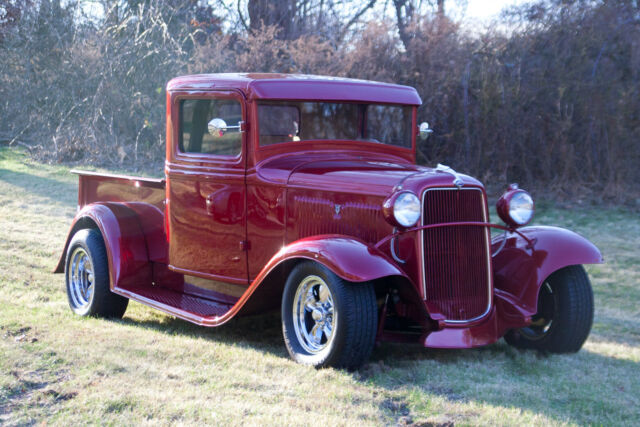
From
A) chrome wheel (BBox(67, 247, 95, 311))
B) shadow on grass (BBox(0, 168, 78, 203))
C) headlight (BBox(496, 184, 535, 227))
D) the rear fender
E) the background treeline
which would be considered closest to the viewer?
headlight (BBox(496, 184, 535, 227))

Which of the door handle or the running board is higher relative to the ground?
the door handle

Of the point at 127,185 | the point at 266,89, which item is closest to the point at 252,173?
the point at 266,89

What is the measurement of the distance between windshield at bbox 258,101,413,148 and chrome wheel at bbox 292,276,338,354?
1.17m

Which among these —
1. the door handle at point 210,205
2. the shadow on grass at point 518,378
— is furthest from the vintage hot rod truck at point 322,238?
the shadow on grass at point 518,378

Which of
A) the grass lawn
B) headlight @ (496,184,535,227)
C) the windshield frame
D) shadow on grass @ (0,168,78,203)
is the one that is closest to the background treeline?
shadow on grass @ (0,168,78,203)

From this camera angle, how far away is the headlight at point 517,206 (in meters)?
4.89

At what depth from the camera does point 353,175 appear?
15.3 ft

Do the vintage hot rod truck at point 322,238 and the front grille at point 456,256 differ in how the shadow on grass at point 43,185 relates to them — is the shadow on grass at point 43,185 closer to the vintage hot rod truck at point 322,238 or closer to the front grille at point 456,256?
the vintage hot rod truck at point 322,238

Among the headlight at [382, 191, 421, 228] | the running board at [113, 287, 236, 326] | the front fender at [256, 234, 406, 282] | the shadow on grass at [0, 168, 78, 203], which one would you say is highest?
the headlight at [382, 191, 421, 228]

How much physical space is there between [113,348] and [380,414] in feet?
6.36

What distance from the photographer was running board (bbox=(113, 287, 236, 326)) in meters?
4.96

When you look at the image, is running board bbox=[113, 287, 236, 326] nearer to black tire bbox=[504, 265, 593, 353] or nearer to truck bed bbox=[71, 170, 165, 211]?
truck bed bbox=[71, 170, 165, 211]

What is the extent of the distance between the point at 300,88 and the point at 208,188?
0.97 m

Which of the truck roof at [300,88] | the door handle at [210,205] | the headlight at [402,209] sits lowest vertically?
the door handle at [210,205]
